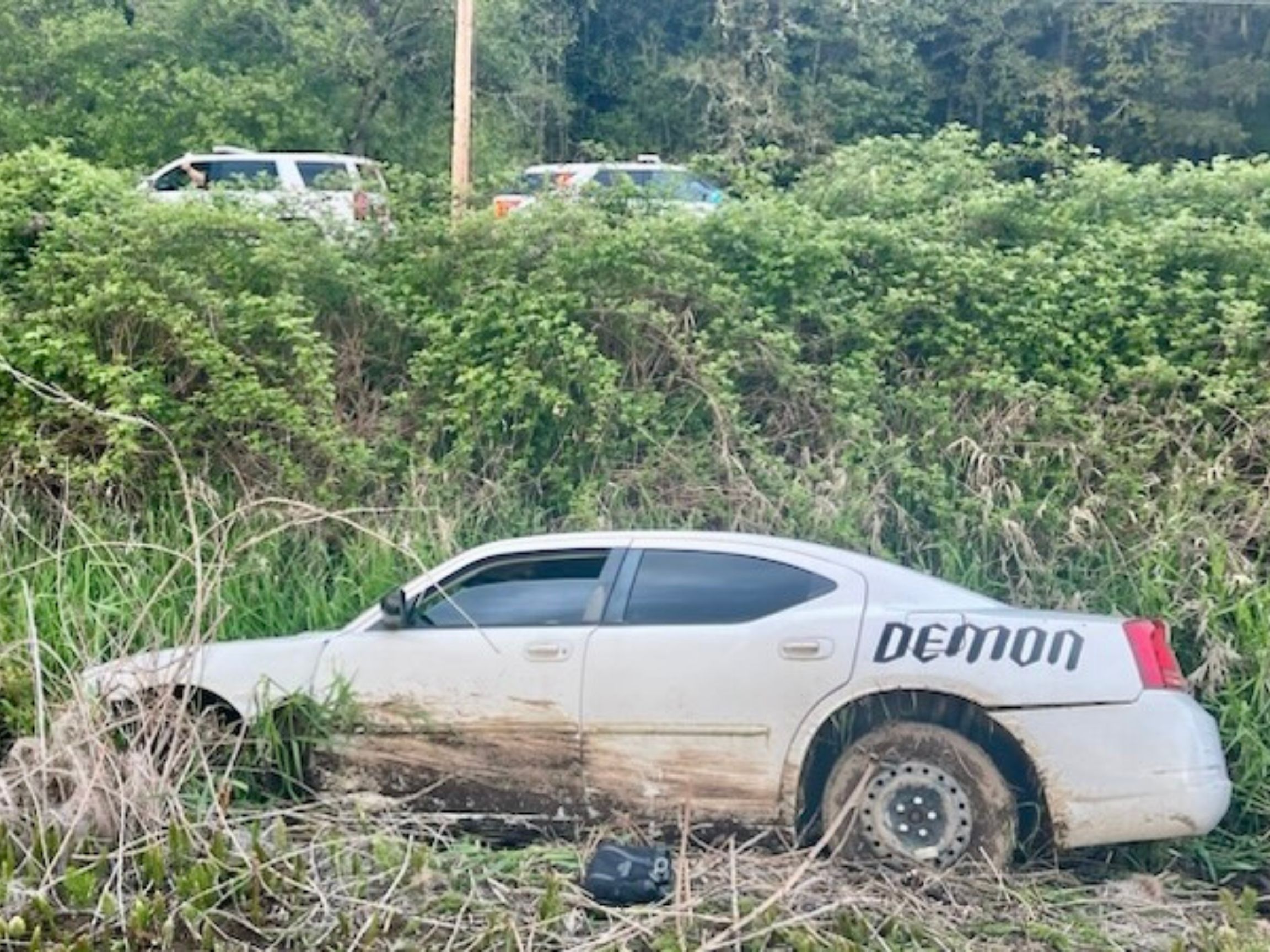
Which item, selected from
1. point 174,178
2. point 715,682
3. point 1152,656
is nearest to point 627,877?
point 715,682

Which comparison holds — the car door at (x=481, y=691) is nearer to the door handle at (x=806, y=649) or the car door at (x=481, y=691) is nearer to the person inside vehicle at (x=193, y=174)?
the door handle at (x=806, y=649)

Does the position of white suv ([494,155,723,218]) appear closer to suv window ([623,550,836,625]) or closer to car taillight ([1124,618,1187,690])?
suv window ([623,550,836,625])

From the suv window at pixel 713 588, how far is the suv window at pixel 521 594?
214 millimetres

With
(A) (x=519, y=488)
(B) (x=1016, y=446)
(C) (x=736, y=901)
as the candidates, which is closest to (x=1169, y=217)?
(B) (x=1016, y=446)

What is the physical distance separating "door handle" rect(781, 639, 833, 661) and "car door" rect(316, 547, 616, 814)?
85cm

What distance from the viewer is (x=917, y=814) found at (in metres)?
5.11

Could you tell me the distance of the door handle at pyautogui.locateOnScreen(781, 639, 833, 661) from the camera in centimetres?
522

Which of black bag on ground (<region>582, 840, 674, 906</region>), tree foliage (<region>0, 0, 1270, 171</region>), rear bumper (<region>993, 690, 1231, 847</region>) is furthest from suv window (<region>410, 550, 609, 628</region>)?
tree foliage (<region>0, 0, 1270, 171</region>)

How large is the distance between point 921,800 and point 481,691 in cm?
190

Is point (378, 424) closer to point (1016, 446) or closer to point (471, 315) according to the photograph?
point (471, 315)

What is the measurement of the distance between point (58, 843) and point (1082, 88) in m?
21.5

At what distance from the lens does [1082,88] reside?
22016mm

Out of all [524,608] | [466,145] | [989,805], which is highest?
[466,145]

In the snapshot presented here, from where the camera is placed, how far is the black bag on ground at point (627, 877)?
4609 mm
